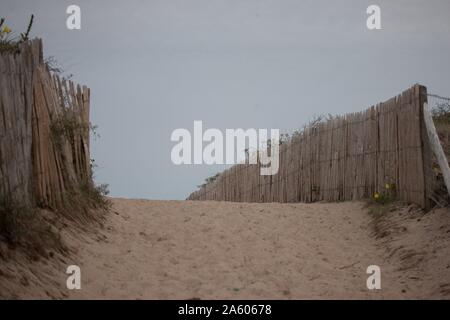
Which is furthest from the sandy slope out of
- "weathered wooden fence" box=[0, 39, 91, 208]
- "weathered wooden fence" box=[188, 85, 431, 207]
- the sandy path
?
"weathered wooden fence" box=[0, 39, 91, 208]

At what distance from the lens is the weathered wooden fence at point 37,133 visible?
598 cm

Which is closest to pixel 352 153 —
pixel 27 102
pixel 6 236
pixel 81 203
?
pixel 81 203

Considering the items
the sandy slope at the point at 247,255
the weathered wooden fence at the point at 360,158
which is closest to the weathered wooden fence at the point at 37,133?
the sandy slope at the point at 247,255

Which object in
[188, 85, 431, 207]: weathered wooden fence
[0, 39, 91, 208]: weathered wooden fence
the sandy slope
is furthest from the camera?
[188, 85, 431, 207]: weathered wooden fence

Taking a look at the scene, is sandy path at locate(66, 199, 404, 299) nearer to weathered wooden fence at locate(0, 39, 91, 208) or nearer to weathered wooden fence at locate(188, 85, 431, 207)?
weathered wooden fence at locate(188, 85, 431, 207)

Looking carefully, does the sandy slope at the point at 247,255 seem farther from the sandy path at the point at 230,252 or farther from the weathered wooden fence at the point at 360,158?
the weathered wooden fence at the point at 360,158

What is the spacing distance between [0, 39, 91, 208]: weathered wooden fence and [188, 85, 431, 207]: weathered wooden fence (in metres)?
4.63

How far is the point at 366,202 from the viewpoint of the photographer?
9.66 m

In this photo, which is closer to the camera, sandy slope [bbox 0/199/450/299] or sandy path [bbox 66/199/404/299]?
sandy slope [bbox 0/199/450/299]

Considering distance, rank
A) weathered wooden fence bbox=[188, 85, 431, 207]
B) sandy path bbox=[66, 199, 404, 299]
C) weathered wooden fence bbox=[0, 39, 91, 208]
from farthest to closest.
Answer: weathered wooden fence bbox=[188, 85, 431, 207] → weathered wooden fence bbox=[0, 39, 91, 208] → sandy path bbox=[66, 199, 404, 299]

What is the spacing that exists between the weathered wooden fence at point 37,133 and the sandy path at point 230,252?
843mm

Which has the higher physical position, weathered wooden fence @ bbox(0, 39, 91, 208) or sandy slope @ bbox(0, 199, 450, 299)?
weathered wooden fence @ bbox(0, 39, 91, 208)

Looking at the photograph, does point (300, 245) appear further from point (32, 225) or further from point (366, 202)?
point (32, 225)

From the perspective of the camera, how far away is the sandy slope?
5.63m
